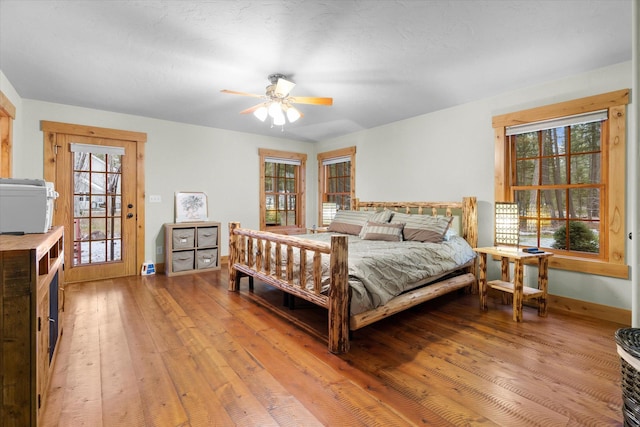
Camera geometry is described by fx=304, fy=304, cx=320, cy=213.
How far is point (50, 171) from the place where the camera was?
3887 mm

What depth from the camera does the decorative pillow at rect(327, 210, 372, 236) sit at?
4371 mm

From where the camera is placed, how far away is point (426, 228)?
361 centimetres

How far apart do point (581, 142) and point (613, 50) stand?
2.94ft

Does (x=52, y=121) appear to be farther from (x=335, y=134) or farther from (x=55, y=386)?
(x=335, y=134)

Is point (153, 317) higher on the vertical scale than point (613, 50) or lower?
lower

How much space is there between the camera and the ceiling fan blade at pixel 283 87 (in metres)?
2.69

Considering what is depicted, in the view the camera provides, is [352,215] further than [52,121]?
Yes

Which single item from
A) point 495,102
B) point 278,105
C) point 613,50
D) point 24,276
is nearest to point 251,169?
point 278,105

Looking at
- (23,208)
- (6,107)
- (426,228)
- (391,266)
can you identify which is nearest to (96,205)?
(6,107)

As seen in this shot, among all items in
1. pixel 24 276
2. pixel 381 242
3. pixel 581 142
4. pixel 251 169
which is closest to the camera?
pixel 24 276

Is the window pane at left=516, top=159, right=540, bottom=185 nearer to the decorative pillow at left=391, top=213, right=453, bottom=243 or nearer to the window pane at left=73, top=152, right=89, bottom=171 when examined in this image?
the decorative pillow at left=391, top=213, right=453, bottom=243

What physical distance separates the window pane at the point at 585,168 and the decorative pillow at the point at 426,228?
129 cm

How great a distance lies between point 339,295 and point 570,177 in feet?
9.35

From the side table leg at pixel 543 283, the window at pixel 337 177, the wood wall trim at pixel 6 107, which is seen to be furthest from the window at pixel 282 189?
the side table leg at pixel 543 283
